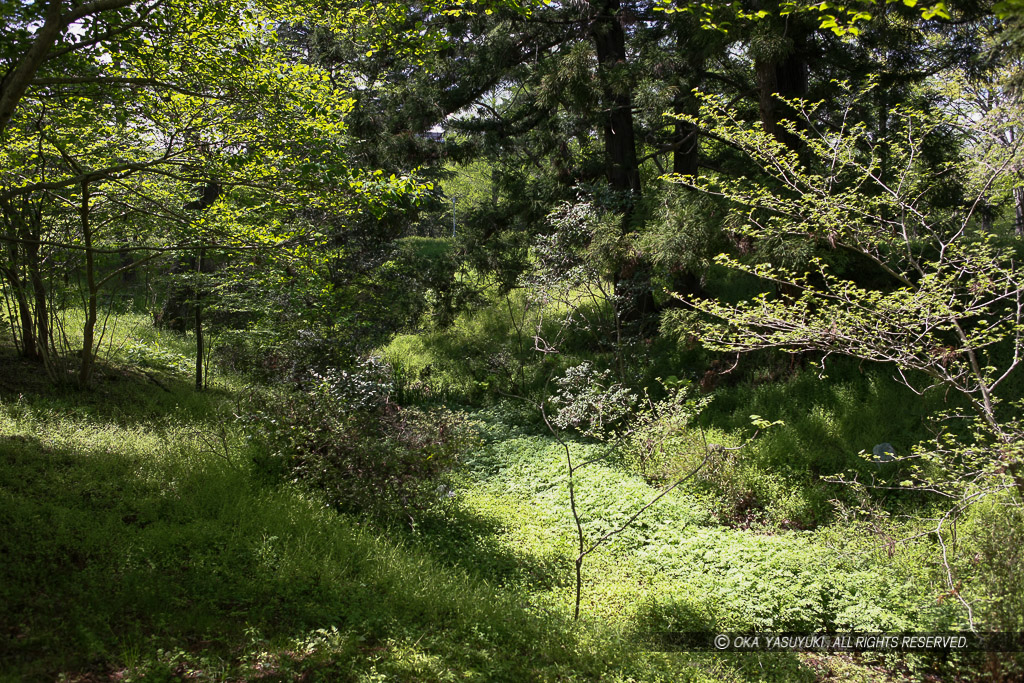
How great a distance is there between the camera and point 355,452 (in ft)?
20.2

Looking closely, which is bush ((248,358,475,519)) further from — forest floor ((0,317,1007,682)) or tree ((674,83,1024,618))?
tree ((674,83,1024,618))

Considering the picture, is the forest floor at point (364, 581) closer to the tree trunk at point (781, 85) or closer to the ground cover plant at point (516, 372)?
the ground cover plant at point (516, 372)

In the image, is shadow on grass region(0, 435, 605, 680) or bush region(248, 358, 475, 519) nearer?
shadow on grass region(0, 435, 605, 680)

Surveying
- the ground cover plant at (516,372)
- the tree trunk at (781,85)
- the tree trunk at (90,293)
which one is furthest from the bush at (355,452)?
the tree trunk at (781,85)

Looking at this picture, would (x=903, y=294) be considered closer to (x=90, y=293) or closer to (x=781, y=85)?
(x=781, y=85)

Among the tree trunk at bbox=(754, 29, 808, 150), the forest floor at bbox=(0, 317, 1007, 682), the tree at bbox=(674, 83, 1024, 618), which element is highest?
the tree trunk at bbox=(754, 29, 808, 150)

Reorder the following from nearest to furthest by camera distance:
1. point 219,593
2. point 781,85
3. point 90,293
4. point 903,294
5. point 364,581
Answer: point 219,593 < point 364,581 < point 903,294 < point 90,293 < point 781,85

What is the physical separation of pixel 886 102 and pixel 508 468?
7.87m

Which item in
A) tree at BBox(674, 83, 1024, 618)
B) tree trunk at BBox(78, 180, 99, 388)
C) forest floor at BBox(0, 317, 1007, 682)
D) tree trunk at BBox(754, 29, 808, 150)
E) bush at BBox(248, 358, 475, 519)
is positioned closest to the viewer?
forest floor at BBox(0, 317, 1007, 682)

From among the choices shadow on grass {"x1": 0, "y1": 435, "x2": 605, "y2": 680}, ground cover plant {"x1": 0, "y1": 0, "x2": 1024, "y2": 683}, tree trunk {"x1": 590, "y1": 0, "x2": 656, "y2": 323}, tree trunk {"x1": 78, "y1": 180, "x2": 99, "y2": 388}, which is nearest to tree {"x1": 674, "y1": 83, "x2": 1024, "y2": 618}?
ground cover plant {"x1": 0, "y1": 0, "x2": 1024, "y2": 683}

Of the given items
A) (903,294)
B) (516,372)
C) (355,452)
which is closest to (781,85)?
(903,294)

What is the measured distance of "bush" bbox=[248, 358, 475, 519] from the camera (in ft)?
19.7

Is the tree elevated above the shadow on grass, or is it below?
above

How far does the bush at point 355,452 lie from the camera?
236 inches
